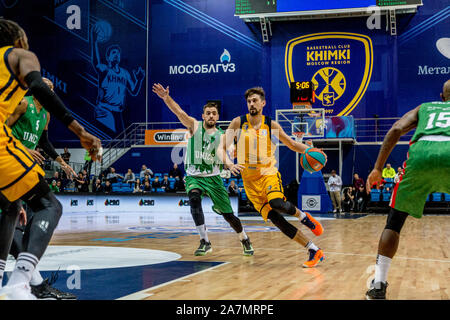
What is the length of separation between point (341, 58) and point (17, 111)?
1981cm

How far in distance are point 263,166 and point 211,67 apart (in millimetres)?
18617

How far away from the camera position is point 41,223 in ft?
9.32

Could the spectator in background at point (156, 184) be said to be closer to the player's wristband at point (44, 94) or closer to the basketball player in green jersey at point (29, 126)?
the basketball player in green jersey at point (29, 126)

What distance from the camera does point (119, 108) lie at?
24.1m

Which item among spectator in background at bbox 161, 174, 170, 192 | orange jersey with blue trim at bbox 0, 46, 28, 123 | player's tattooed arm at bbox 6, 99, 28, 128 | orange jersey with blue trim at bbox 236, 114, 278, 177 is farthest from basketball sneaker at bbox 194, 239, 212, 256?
spectator in background at bbox 161, 174, 170, 192

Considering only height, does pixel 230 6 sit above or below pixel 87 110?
above

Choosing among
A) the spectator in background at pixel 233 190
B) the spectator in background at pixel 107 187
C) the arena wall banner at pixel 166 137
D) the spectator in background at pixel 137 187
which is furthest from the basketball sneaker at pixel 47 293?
the arena wall banner at pixel 166 137

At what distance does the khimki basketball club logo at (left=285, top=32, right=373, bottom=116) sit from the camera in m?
21.7

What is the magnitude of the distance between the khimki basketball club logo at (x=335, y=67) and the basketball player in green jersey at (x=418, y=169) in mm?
18787

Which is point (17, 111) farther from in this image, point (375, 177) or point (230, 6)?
point (230, 6)

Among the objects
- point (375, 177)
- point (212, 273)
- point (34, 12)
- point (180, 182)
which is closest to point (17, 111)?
point (212, 273)

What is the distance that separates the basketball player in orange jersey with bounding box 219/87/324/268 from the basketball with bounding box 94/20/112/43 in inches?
815

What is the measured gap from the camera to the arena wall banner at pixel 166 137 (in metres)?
21.5

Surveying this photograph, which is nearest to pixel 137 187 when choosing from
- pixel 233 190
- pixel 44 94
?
pixel 233 190
